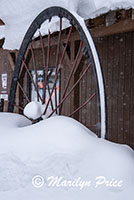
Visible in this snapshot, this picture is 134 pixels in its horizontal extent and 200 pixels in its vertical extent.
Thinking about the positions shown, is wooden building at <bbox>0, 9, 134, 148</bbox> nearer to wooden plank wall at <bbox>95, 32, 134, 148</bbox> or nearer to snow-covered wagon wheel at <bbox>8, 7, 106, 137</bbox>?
wooden plank wall at <bbox>95, 32, 134, 148</bbox>

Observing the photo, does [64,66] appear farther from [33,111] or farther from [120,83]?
[33,111]

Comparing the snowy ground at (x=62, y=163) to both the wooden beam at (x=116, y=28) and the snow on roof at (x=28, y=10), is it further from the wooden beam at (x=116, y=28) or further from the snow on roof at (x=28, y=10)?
the wooden beam at (x=116, y=28)

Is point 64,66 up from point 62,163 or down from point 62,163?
up

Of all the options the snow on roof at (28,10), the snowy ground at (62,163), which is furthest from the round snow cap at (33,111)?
the snow on roof at (28,10)

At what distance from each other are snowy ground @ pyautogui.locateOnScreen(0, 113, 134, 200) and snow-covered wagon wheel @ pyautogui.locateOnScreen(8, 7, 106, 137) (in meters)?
0.76

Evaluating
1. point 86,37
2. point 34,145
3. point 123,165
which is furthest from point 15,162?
point 86,37

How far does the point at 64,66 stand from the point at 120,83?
1916 millimetres

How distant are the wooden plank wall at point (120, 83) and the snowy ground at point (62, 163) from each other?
12.4 ft

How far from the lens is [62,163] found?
7.39 ft

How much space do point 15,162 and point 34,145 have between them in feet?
0.83

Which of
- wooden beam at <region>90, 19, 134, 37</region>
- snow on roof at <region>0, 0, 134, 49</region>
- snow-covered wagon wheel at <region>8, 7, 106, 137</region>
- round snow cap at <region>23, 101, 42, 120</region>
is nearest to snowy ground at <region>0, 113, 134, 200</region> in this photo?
snow-covered wagon wheel at <region>8, 7, 106, 137</region>

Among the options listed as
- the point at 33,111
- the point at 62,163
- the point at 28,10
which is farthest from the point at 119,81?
the point at 62,163

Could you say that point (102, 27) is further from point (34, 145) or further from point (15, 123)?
point (34, 145)

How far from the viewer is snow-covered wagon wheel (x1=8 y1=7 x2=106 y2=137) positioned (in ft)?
10.9
